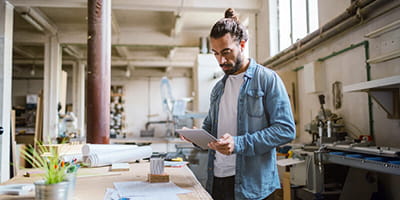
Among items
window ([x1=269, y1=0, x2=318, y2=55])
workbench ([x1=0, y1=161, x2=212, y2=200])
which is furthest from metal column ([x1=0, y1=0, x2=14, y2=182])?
window ([x1=269, y1=0, x2=318, y2=55])

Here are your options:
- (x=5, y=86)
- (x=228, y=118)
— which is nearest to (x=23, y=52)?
(x=5, y=86)

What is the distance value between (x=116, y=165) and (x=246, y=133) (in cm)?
80

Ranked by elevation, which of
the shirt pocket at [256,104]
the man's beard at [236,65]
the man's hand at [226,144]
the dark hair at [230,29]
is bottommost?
the man's hand at [226,144]

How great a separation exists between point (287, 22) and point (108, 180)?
13.5 feet

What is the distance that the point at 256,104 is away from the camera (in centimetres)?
134

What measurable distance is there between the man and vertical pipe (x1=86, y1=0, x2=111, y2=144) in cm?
118

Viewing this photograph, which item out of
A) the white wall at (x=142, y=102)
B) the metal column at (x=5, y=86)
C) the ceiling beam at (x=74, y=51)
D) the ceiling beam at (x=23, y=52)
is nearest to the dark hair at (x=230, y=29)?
the metal column at (x=5, y=86)

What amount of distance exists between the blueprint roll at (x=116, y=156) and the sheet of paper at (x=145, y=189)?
43 cm

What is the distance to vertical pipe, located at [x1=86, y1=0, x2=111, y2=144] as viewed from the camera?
2352 millimetres

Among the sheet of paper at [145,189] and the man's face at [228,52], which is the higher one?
the man's face at [228,52]

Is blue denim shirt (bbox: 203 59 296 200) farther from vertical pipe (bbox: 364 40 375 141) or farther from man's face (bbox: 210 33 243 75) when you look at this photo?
vertical pipe (bbox: 364 40 375 141)

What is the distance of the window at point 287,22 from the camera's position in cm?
428

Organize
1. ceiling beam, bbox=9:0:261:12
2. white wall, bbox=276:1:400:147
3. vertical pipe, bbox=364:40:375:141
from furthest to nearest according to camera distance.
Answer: ceiling beam, bbox=9:0:261:12 < vertical pipe, bbox=364:40:375:141 < white wall, bbox=276:1:400:147

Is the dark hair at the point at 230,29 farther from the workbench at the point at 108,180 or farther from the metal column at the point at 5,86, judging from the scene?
the metal column at the point at 5,86
